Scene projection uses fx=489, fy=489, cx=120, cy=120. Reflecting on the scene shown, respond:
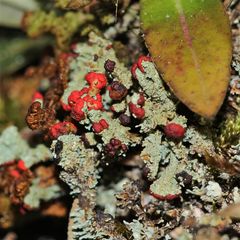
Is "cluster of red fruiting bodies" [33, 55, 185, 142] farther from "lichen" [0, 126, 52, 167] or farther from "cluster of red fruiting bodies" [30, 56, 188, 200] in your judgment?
"lichen" [0, 126, 52, 167]

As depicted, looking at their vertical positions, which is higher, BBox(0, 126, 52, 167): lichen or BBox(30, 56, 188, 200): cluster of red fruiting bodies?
BBox(30, 56, 188, 200): cluster of red fruiting bodies

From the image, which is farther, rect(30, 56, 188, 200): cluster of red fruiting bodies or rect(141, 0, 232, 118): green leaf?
rect(30, 56, 188, 200): cluster of red fruiting bodies

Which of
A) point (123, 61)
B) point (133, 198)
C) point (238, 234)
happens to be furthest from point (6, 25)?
point (238, 234)

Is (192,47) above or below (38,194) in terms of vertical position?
above

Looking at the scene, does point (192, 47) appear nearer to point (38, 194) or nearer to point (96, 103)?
point (96, 103)

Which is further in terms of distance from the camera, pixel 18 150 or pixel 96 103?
pixel 18 150

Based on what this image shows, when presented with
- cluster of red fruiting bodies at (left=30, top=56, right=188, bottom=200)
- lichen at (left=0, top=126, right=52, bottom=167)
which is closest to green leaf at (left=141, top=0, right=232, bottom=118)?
cluster of red fruiting bodies at (left=30, top=56, right=188, bottom=200)

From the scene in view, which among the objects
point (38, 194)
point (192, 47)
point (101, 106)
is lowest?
point (38, 194)

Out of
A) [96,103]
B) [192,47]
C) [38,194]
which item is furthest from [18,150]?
[192,47]

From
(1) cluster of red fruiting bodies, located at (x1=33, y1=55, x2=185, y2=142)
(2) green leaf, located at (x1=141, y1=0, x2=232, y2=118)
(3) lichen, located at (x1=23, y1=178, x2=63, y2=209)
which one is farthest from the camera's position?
(3) lichen, located at (x1=23, y1=178, x2=63, y2=209)
